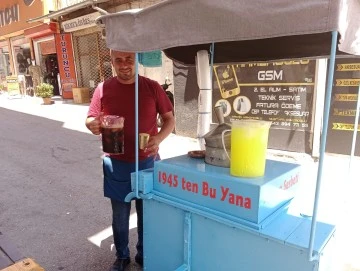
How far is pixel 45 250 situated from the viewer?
3.14 m

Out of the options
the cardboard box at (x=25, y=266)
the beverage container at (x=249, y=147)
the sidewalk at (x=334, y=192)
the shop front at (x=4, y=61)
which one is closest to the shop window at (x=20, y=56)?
the shop front at (x=4, y=61)

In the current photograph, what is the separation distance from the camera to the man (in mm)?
2421

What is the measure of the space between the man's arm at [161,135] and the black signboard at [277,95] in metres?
2.97

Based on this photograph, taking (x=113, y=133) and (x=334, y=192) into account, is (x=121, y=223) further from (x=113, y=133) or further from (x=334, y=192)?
(x=334, y=192)

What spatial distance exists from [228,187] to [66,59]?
13.7 m

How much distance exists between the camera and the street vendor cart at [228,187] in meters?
1.31

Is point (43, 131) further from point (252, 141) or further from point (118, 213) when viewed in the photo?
point (252, 141)

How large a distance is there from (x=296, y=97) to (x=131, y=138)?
4359mm

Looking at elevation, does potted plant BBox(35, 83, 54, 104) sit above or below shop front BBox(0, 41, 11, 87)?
below

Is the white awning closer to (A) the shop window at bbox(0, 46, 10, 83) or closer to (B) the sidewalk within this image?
(B) the sidewalk

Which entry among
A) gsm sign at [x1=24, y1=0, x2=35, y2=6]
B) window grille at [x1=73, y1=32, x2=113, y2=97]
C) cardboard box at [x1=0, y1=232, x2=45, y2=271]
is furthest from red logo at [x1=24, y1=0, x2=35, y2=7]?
cardboard box at [x1=0, y1=232, x2=45, y2=271]

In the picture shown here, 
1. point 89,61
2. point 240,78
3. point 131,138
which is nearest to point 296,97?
point 240,78

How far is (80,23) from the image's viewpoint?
1228cm

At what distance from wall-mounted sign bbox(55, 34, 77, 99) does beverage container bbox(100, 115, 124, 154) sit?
497 inches
